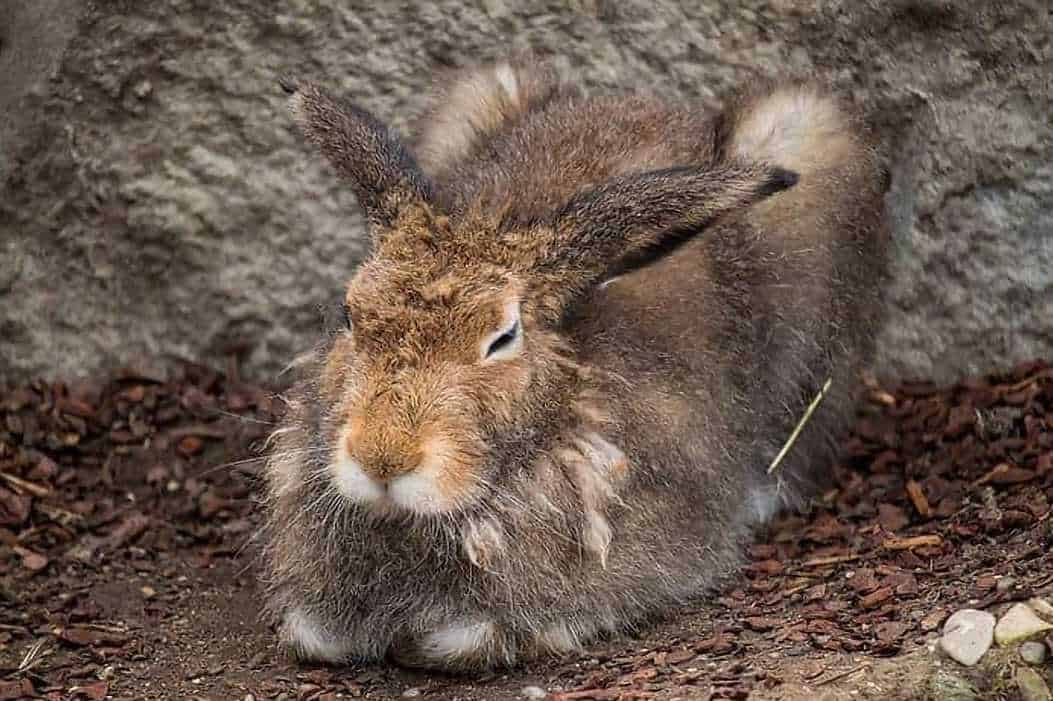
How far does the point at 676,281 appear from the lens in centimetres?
591

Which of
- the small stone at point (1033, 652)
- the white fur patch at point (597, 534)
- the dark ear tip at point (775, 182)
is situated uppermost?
the dark ear tip at point (775, 182)

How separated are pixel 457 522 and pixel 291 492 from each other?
799 millimetres

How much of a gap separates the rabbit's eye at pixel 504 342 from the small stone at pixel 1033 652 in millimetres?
1741

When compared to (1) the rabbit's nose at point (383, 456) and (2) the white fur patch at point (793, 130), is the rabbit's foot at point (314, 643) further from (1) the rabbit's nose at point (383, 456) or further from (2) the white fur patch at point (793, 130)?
(2) the white fur patch at point (793, 130)

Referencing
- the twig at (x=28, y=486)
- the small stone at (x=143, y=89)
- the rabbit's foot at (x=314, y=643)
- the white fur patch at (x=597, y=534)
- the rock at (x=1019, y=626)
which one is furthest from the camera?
the small stone at (x=143, y=89)

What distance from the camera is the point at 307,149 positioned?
744 cm

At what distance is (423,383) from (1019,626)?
1.87 m

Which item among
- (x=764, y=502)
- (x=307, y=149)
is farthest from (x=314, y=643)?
(x=307, y=149)

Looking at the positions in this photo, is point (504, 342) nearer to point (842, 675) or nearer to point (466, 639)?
point (466, 639)

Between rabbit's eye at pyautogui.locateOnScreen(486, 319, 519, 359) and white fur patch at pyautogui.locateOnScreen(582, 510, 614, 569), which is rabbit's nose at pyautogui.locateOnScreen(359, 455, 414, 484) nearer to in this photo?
rabbit's eye at pyautogui.locateOnScreen(486, 319, 519, 359)

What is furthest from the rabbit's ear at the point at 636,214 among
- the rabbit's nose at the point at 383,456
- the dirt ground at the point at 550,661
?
the dirt ground at the point at 550,661

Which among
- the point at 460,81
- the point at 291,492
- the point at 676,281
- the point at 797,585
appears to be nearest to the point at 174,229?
the point at 460,81

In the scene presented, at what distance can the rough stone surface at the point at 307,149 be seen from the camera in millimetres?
6922

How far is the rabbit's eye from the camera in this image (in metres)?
5.09
